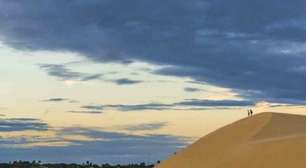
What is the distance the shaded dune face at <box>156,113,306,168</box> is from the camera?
28.7m

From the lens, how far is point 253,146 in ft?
98.1

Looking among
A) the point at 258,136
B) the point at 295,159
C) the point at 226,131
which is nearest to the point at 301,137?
the point at 295,159

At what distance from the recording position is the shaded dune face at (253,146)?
28.7 m

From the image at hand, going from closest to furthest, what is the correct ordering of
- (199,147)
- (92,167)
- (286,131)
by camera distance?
(286,131)
(199,147)
(92,167)

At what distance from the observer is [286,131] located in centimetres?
3120

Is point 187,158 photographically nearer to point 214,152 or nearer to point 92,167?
point 214,152

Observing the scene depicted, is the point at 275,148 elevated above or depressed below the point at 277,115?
below

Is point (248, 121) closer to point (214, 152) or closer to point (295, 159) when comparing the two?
point (214, 152)

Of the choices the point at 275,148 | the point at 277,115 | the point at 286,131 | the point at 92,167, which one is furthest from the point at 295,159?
the point at 92,167

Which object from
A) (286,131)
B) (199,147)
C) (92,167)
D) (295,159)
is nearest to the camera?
(295,159)

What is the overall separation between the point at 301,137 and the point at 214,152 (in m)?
4.64

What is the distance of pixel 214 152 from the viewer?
32031 millimetres

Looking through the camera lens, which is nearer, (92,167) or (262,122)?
(262,122)

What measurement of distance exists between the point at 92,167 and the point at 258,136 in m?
73.4
